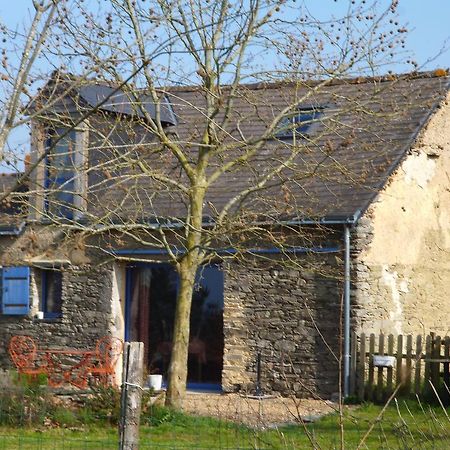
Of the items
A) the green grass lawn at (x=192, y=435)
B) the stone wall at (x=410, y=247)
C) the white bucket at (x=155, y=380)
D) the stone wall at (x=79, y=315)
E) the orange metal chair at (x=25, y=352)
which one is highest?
the stone wall at (x=410, y=247)

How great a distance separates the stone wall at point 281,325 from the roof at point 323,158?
1.06 meters

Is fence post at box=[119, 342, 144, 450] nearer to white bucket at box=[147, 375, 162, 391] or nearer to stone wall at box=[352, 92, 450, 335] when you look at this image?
stone wall at box=[352, 92, 450, 335]

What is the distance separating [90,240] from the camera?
64.2 feet

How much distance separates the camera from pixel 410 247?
1875cm

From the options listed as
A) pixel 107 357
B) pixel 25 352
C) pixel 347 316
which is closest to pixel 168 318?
pixel 107 357

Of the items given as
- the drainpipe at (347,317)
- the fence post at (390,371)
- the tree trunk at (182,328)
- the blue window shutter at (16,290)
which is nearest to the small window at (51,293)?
the blue window shutter at (16,290)

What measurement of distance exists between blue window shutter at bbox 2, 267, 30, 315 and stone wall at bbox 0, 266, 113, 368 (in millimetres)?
144

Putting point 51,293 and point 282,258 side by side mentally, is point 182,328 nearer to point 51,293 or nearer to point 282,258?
point 282,258

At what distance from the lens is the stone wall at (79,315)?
63.5ft

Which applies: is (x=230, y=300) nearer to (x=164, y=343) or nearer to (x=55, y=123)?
(x=164, y=343)

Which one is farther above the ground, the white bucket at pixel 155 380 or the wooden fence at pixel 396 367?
the wooden fence at pixel 396 367

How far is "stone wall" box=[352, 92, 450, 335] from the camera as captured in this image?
58.1 ft

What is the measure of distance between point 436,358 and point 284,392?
8.78ft

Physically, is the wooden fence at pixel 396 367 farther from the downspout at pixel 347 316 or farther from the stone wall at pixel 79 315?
the stone wall at pixel 79 315
